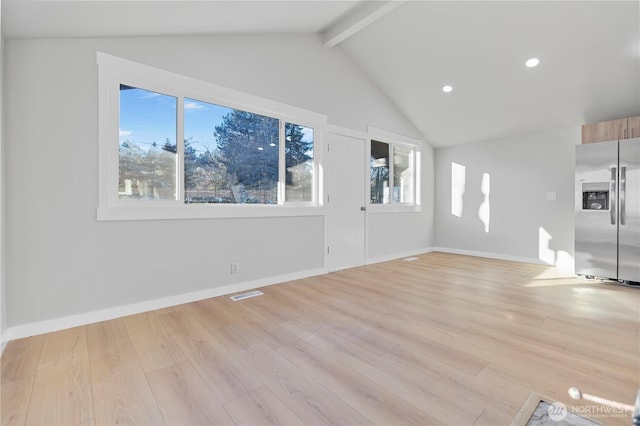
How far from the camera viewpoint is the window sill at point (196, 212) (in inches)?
102

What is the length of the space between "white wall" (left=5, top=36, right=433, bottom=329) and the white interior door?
3.65 feet

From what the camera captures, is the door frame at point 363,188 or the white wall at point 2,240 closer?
the white wall at point 2,240

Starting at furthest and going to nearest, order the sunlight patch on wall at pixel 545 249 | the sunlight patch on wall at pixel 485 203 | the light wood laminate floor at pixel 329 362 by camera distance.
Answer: the sunlight patch on wall at pixel 485 203, the sunlight patch on wall at pixel 545 249, the light wood laminate floor at pixel 329 362

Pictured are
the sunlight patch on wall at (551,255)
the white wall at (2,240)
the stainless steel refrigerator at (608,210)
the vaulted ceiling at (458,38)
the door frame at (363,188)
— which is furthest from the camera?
the sunlight patch on wall at (551,255)

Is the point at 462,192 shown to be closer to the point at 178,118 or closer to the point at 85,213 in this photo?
the point at 178,118

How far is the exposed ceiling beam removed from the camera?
342 cm

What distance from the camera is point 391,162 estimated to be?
18.2ft

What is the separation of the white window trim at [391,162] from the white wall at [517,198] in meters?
0.72

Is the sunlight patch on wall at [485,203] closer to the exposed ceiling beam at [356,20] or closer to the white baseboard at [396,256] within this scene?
the white baseboard at [396,256]

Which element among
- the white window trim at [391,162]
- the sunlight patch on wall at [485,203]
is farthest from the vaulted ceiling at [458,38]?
the sunlight patch on wall at [485,203]

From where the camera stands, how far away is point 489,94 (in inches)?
177

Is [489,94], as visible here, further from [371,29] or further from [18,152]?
[18,152]

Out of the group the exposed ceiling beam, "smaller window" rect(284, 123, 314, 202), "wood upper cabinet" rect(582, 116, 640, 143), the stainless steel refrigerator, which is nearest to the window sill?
"smaller window" rect(284, 123, 314, 202)

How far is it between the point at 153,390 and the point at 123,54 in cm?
279
